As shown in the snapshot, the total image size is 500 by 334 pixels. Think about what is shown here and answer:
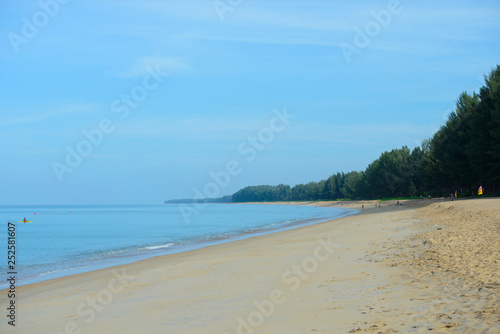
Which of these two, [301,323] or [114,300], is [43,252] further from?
[301,323]

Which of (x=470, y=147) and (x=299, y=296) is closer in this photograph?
(x=299, y=296)

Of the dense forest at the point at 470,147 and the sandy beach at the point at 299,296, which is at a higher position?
the dense forest at the point at 470,147

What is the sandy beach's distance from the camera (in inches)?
274

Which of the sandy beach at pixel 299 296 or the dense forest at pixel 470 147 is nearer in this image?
the sandy beach at pixel 299 296

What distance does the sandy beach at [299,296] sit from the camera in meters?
6.95

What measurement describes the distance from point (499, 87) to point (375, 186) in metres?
94.0

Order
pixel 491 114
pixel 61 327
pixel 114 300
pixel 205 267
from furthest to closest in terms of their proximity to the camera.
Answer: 1. pixel 491 114
2. pixel 205 267
3. pixel 114 300
4. pixel 61 327

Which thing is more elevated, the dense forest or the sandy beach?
the dense forest

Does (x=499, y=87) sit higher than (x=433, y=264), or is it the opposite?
A: (x=499, y=87)

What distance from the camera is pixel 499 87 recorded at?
5006 cm

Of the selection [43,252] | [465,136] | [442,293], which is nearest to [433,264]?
[442,293]

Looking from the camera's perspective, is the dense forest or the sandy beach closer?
the sandy beach

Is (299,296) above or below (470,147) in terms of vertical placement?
below

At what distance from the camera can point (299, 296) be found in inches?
373
